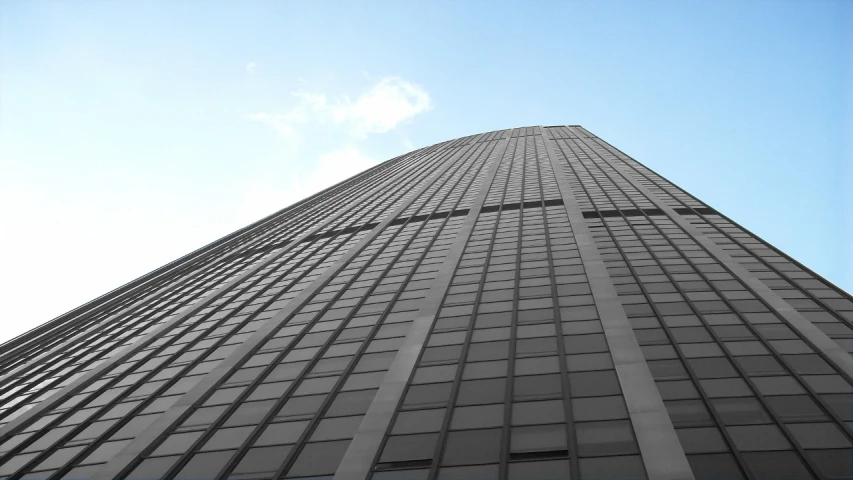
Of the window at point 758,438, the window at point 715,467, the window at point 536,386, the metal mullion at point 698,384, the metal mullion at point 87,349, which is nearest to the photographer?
the window at point 715,467

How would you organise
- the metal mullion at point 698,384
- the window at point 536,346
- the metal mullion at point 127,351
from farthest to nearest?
the metal mullion at point 127,351, the window at point 536,346, the metal mullion at point 698,384

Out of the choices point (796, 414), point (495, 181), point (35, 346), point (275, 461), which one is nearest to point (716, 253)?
point (796, 414)

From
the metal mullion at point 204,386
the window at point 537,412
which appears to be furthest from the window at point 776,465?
the metal mullion at point 204,386

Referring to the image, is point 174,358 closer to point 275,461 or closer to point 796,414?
point 275,461

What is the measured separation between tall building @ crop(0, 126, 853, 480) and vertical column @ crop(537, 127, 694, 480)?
0.08 meters

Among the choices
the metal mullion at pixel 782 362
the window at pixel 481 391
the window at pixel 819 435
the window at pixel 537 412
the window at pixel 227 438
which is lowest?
the metal mullion at pixel 782 362

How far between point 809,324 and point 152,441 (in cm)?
2620

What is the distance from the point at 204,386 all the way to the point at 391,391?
921cm

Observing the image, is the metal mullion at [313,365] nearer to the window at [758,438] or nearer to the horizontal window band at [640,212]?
the window at [758,438]

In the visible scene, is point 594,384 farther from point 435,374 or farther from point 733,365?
point 435,374

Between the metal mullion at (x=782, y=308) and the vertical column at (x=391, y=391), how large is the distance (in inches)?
603

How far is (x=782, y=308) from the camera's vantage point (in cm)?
2683

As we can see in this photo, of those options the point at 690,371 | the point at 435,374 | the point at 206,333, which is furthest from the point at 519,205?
the point at 690,371

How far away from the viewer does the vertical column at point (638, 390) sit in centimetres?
1638
